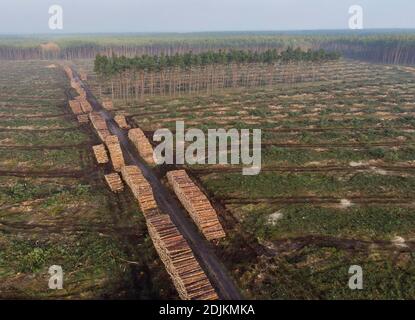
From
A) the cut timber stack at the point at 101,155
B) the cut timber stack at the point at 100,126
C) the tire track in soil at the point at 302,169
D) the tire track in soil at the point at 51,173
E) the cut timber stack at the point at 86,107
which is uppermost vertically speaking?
the cut timber stack at the point at 86,107

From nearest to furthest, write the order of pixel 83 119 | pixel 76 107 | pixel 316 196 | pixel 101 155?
pixel 316 196
pixel 101 155
pixel 83 119
pixel 76 107

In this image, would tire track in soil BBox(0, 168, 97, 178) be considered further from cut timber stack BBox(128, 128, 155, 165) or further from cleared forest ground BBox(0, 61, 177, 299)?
cut timber stack BBox(128, 128, 155, 165)

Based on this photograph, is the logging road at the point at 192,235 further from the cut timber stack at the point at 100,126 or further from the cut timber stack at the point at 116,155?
the cut timber stack at the point at 100,126

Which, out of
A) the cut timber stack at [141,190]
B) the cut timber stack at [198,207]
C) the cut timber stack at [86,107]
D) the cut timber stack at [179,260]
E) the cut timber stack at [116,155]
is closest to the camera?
the cut timber stack at [179,260]

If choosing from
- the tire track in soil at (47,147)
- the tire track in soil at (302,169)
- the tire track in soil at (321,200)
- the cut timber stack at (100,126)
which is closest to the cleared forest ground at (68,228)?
the tire track in soil at (47,147)

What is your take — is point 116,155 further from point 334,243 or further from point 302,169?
point 334,243

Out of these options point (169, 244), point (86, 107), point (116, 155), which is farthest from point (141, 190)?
point (86, 107)
